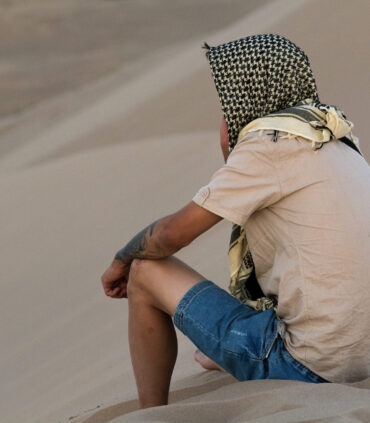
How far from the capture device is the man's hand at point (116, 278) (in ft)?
10.2

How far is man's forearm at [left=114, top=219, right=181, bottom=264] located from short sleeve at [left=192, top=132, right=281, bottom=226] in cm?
25

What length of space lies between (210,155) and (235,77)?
608cm

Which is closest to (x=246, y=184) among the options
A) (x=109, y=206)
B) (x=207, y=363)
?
(x=207, y=363)

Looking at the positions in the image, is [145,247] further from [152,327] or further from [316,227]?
[316,227]

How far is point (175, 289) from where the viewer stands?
9.50 ft

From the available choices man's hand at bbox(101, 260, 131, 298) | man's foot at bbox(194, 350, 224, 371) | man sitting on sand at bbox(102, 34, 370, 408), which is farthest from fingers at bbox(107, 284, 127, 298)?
man's foot at bbox(194, 350, 224, 371)

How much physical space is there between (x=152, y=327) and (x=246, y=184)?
0.68m

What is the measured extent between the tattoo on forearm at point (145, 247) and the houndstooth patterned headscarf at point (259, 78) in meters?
0.47

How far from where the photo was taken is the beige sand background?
3.26 meters

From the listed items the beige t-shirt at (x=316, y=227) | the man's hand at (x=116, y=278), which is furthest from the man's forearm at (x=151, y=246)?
the beige t-shirt at (x=316, y=227)

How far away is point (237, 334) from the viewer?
2.79 metres

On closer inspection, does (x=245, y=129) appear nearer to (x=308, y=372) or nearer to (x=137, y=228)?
(x=308, y=372)

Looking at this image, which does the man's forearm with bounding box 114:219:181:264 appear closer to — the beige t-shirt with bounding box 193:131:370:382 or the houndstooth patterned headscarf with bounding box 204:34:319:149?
the beige t-shirt with bounding box 193:131:370:382

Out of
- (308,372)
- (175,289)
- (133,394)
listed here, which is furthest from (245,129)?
(133,394)
